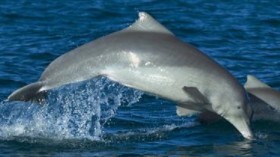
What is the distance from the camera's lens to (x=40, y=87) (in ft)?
50.8

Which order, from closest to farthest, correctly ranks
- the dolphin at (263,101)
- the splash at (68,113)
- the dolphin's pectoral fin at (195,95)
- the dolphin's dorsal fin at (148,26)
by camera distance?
the dolphin's pectoral fin at (195,95)
the dolphin's dorsal fin at (148,26)
the splash at (68,113)
the dolphin at (263,101)

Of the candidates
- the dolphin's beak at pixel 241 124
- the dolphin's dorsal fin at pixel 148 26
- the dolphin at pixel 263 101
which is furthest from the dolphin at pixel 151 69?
the dolphin at pixel 263 101

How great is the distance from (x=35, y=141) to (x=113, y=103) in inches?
142

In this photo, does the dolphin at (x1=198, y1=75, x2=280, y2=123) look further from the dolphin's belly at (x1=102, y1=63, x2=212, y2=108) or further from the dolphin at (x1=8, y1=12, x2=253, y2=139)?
the dolphin's belly at (x1=102, y1=63, x2=212, y2=108)

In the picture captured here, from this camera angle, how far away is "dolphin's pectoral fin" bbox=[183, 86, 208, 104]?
592 inches

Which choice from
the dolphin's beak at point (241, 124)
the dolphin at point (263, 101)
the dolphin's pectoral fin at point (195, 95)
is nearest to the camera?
the dolphin's pectoral fin at point (195, 95)

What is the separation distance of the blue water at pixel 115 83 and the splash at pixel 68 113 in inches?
0.8

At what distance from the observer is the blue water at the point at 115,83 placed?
52.7ft

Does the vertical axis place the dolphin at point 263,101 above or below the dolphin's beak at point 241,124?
above

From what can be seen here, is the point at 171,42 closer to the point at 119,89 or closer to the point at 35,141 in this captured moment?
the point at 35,141

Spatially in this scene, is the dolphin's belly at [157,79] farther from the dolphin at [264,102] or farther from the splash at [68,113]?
the dolphin at [264,102]

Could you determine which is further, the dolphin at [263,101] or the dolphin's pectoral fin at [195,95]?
the dolphin at [263,101]

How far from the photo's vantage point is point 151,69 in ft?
50.0

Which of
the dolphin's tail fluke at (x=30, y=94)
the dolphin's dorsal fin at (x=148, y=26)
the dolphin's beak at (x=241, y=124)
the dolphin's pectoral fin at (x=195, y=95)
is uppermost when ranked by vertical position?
the dolphin's dorsal fin at (x=148, y=26)
